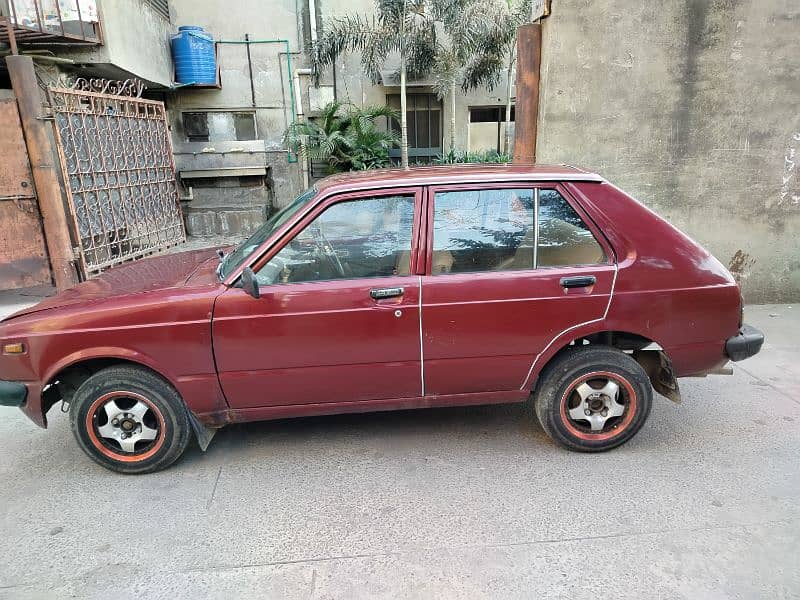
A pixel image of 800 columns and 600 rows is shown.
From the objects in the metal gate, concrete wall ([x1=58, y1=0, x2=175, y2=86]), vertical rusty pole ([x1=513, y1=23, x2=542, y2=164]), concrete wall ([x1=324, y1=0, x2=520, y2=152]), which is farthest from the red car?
concrete wall ([x1=324, y1=0, x2=520, y2=152])

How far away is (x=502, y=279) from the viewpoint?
119 inches

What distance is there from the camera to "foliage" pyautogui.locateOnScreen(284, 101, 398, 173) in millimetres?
10891

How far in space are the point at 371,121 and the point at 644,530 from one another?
33.3 ft

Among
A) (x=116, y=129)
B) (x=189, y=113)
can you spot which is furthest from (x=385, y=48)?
(x=116, y=129)

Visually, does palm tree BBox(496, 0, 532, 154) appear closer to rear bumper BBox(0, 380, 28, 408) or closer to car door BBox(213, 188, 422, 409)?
car door BBox(213, 188, 422, 409)

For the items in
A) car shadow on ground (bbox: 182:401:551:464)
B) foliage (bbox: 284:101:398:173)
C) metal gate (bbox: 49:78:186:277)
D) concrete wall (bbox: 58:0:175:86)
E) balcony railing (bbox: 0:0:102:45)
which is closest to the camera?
car shadow on ground (bbox: 182:401:551:464)

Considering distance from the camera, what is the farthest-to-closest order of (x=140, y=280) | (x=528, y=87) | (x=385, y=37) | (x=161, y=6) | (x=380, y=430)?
(x=385, y=37) < (x=161, y=6) < (x=528, y=87) < (x=380, y=430) < (x=140, y=280)

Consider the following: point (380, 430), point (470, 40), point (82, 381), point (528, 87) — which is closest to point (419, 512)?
point (380, 430)

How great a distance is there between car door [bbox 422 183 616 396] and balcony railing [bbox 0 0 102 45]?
20.6ft

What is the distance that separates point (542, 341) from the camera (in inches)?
123

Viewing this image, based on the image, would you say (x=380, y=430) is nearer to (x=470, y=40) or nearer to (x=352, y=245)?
(x=352, y=245)

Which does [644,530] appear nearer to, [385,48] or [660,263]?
[660,263]

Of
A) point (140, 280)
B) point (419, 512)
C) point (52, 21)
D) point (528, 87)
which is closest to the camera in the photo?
point (419, 512)

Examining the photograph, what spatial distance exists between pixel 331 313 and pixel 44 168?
517cm
